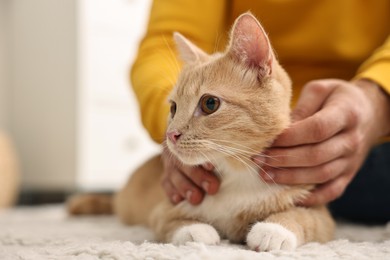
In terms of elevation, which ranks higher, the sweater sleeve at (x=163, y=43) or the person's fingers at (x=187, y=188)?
the sweater sleeve at (x=163, y=43)

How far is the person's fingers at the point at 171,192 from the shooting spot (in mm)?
1063

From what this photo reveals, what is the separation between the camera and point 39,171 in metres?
2.76

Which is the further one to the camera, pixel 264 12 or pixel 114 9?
pixel 114 9

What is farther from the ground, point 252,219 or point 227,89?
point 227,89

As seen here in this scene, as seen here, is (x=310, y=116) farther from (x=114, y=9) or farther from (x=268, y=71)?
(x=114, y=9)

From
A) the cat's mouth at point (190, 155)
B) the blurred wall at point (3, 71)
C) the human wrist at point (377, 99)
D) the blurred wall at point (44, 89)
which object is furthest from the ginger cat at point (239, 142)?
the blurred wall at point (3, 71)

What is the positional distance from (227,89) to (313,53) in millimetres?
570

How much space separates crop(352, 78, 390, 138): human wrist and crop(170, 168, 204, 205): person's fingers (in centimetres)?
44

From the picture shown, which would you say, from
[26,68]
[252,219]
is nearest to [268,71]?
[252,219]

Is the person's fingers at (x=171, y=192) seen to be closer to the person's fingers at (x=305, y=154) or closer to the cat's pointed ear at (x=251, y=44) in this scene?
the person's fingers at (x=305, y=154)

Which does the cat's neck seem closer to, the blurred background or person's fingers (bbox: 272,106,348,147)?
person's fingers (bbox: 272,106,348,147)

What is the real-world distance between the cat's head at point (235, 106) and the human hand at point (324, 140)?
0.04 metres

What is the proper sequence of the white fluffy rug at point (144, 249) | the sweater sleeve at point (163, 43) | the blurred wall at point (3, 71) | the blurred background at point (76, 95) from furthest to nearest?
the blurred wall at point (3, 71), the blurred background at point (76, 95), the sweater sleeve at point (163, 43), the white fluffy rug at point (144, 249)

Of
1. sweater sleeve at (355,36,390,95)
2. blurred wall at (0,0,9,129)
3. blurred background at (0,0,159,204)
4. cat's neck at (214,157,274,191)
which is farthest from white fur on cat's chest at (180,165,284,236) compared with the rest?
blurred wall at (0,0,9,129)
